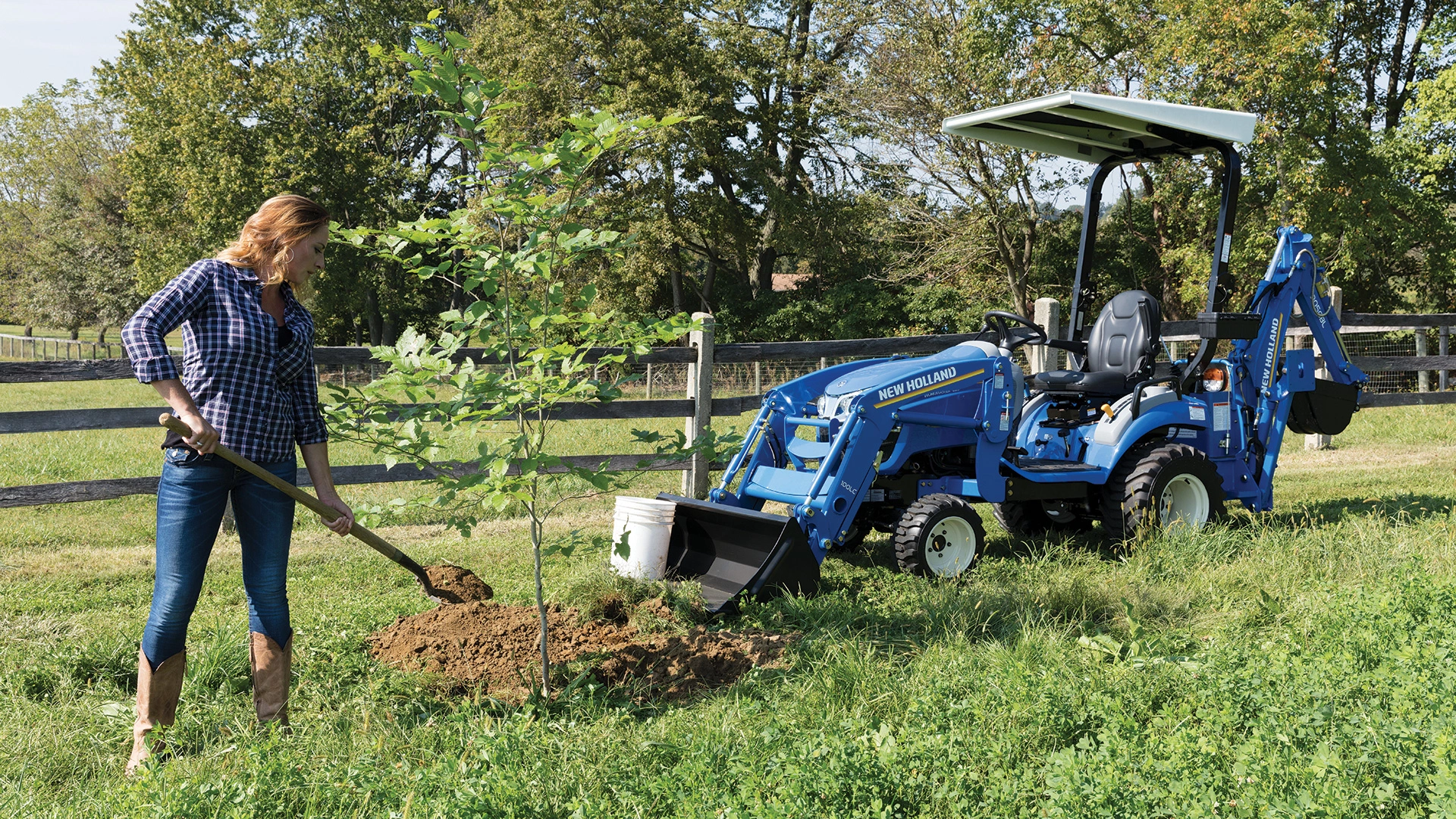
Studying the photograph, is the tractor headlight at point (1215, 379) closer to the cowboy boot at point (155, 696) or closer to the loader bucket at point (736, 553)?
the loader bucket at point (736, 553)

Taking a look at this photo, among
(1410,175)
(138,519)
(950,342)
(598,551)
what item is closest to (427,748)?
(598,551)

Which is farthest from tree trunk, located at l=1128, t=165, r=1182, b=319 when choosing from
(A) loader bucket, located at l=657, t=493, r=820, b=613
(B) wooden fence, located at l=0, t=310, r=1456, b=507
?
(A) loader bucket, located at l=657, t=493, r=820, b=613

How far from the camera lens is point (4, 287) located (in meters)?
50.8

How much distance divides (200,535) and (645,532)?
2199mm

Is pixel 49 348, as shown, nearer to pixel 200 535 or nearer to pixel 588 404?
pixel 588 404

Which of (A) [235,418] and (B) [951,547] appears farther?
(B) [951,547]

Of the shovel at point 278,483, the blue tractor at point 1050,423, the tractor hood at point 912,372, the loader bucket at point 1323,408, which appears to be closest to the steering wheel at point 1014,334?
the blue tractor at point 1050,423

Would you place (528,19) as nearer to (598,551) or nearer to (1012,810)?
(598,551)

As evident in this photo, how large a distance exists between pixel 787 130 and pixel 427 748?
25153 millimetres

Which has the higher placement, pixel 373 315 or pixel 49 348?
pixel 373 315

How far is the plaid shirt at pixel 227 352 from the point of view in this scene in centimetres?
300

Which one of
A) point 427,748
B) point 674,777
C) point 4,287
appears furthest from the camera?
point 4,287

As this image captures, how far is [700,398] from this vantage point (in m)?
7.60

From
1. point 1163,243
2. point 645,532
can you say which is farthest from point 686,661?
point 1163,243
